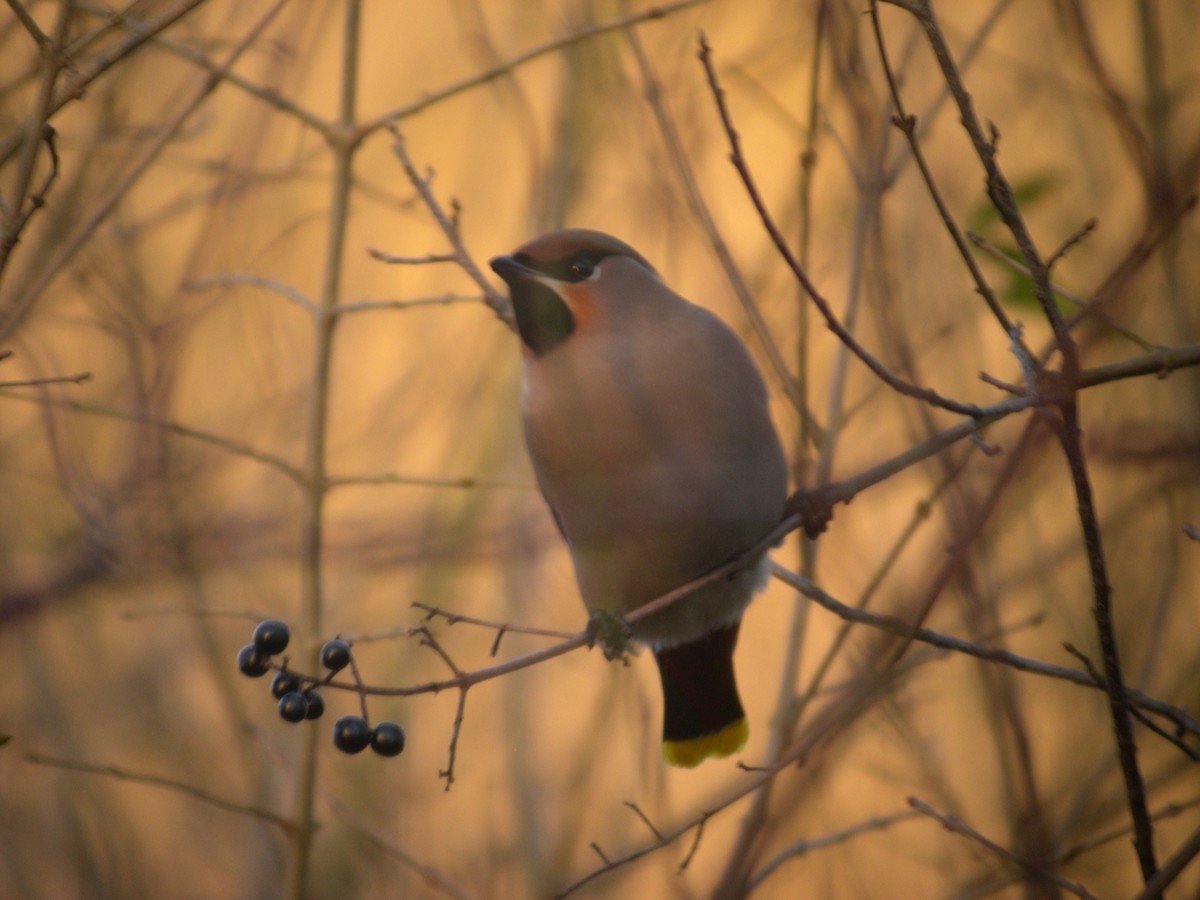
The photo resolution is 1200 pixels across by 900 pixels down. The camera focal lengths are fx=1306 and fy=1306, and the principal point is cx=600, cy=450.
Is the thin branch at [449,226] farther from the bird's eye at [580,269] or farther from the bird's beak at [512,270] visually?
the bird's eye at [580,269]

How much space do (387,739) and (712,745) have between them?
1.26 m

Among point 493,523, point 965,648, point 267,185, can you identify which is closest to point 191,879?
point 493,523

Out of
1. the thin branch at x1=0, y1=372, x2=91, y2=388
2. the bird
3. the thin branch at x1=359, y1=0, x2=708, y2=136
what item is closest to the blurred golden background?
the thin branch at x1=359, y1=0, x2=708, y2=136

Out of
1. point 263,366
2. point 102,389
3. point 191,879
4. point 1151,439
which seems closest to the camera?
point 1151,439

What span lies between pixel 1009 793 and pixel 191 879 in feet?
10.8

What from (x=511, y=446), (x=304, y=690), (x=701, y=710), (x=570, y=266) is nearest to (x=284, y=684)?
(x=304, y=690)

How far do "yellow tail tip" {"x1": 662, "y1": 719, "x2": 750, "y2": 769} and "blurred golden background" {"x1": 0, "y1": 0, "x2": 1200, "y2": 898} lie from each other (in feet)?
0.22

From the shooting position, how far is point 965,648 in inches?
72.9

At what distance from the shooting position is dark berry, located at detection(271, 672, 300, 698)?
2018 mm

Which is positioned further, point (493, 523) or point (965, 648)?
point (493, 523)

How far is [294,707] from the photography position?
2004mm

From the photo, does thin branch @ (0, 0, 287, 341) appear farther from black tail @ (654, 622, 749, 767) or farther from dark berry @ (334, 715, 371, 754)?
black tail @ (654, 622, 749, 767)

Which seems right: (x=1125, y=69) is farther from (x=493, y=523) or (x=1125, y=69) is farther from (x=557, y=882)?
(x=557, y=882)

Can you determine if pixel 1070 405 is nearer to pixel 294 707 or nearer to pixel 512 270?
pixel 294 707
